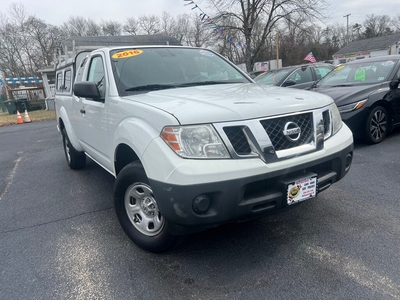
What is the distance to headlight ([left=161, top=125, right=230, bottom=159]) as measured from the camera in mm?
2148

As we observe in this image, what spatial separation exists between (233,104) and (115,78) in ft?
4.82

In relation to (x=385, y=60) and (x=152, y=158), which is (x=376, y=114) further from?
(x=152, y=158)

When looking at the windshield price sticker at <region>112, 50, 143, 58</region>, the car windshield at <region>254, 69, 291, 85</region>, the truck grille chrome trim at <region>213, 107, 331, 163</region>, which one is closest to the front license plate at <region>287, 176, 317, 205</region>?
the truck grille chrome trim at <region>213, 107, 331, 163</region>

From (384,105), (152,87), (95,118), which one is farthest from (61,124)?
(384,105)

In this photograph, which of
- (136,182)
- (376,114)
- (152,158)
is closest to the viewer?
(152,158)

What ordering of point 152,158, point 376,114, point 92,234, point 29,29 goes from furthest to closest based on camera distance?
point 29,29
point 376,114
point 92,234
point 152,158

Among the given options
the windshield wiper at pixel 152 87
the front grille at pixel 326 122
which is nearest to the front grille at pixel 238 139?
the front grille at pixel 326 122

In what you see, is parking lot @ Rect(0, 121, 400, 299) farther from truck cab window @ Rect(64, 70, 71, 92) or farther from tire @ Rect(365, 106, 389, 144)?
truck cab window @ Rect(64, 70, 71, 92)

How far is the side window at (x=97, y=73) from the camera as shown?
3.46 meters

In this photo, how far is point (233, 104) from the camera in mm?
2336

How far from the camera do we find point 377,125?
561 centimetres

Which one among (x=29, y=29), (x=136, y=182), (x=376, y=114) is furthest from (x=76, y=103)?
(x=29, y=29)

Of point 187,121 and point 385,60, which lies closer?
point 187,121

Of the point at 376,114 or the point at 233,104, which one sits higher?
the point at 233,104
